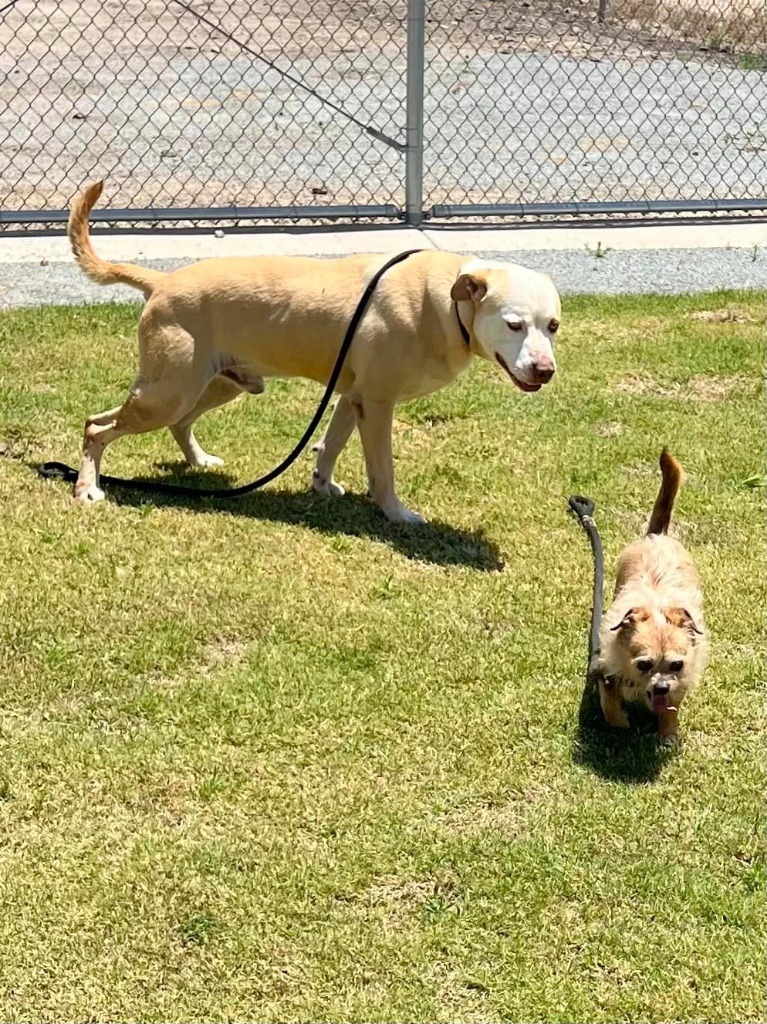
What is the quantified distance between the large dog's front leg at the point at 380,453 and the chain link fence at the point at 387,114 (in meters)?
3.94

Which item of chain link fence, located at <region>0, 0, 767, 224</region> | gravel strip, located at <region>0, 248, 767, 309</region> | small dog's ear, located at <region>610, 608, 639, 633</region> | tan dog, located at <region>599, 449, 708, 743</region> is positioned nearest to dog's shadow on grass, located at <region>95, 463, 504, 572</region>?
tan dog, located at <region>599, 449, 708, 743</region>

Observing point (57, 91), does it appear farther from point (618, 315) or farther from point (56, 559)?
point (56, 559)

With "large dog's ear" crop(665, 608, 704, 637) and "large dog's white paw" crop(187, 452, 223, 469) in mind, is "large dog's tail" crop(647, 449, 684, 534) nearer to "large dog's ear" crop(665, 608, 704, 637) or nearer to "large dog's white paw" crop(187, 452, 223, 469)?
"large dog's ear" crop(665, 608, 704, 637)

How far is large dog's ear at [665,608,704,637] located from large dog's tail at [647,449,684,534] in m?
0.63

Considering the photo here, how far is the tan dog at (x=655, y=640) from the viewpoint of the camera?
3.80m

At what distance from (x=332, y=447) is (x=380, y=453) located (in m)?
A: 0.31

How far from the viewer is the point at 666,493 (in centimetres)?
443

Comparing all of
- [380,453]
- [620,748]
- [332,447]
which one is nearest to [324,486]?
[332,447]

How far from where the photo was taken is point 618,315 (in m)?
7.74

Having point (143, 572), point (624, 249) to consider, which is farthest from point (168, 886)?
point (624, 249)

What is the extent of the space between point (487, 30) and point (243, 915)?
13.9m

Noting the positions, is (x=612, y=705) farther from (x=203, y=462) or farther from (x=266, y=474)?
(x=203, y=462)

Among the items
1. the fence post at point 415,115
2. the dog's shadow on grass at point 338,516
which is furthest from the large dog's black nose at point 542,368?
the fence post at point 415,115

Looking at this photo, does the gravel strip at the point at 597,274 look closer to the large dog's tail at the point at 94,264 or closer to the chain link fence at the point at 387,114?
the chain link fence at the point at 387,114
